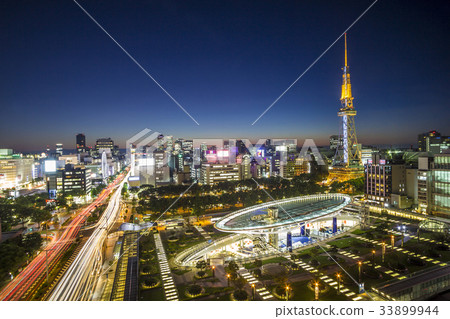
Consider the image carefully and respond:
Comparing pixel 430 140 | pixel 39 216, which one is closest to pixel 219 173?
pixel 39 216

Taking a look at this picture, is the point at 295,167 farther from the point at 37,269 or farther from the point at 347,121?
the point at 37,269

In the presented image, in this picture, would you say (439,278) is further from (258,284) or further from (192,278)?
(192,278)

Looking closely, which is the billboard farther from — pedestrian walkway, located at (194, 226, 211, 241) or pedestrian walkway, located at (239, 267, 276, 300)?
pedestrian walkway, located at (239, 267, 276, 300)

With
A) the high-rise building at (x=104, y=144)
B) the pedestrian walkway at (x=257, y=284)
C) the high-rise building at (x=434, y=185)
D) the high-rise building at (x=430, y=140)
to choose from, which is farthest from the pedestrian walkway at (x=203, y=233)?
the high-rise building at (x=104, y=144)

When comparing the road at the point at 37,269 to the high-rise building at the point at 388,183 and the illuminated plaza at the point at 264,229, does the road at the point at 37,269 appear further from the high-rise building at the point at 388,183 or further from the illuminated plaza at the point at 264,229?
the high-rise building at the point at 388,183

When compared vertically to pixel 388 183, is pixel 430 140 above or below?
above

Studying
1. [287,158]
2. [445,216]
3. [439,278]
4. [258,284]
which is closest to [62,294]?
[258,284]
